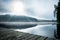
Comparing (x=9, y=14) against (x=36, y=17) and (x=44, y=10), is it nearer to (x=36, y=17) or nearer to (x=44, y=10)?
(x=36, y=17)

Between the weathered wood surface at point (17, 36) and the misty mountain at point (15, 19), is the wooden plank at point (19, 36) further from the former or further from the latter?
the misty mountain at point (15, 19)

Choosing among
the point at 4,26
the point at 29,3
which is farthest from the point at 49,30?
the point at 4,26

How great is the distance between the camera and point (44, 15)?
8.48 feet

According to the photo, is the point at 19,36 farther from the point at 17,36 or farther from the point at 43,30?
the point at 43,30

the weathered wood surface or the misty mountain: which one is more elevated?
the misty mountain

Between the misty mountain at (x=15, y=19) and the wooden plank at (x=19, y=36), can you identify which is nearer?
the wooden plank at (x=19, y=36)

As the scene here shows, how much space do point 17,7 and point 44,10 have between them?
708 millimetres

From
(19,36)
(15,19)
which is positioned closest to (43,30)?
(19,36)

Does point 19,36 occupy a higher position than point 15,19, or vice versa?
point 15,19

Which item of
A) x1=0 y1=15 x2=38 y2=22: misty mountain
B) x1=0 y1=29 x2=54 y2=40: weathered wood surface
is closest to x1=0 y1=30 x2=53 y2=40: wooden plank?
x1=0 y1=29 x2=54 y2=40: weathered wood surface

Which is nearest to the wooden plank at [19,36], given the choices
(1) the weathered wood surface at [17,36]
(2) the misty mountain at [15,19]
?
(1) the weathered wood surface at [17,36]

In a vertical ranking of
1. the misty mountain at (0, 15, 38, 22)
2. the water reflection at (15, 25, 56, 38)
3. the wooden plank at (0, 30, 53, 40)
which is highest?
the misty mountain at (0, 15, 38, 22)

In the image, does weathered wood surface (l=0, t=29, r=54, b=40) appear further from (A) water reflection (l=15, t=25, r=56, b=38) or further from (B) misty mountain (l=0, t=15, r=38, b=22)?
(B) misty mountain (l=0, t=15, r=38, b=22)

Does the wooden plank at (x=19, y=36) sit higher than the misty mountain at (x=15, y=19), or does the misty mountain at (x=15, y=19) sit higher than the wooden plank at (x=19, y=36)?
the misty mountain at (x=15, y=19)
